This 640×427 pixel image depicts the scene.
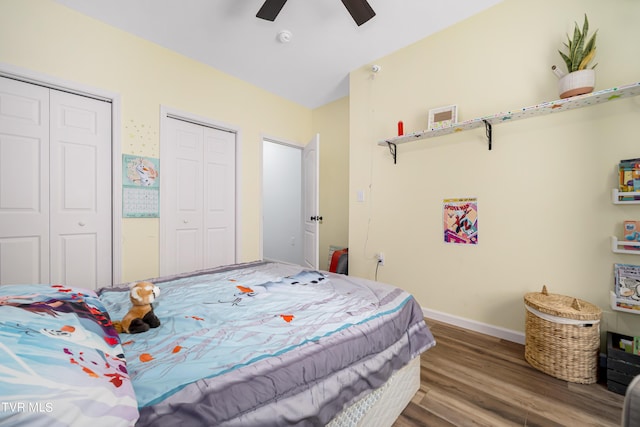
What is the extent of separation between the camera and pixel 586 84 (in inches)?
68.1

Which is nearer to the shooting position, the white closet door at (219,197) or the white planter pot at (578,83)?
the white planter pot at (578,83)

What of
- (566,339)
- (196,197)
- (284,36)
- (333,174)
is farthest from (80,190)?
(566,339)

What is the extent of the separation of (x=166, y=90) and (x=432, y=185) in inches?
113

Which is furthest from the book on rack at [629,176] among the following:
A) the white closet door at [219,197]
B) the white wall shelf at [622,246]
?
the white closet door at [219,197]

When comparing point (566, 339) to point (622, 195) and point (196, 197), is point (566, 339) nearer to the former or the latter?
point (622, 195)

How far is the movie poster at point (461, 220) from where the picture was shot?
231 centimetres

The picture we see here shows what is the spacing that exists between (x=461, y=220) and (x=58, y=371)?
2581 mm

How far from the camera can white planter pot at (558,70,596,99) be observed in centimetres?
173

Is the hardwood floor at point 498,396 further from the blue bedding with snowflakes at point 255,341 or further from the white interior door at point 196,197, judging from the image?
the white interior door at point 196,197

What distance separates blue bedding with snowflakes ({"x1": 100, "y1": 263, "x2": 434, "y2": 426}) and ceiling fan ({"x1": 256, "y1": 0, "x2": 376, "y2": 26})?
191 centimetres

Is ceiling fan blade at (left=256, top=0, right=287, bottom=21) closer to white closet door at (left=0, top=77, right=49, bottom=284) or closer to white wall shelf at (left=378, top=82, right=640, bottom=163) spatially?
white wall shelf at (left=378, top=82, right=640, bottom=163)

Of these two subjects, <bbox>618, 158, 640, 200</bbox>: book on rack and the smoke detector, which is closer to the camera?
<bbox>618, 158, 640, 200</bbox>: book on rack

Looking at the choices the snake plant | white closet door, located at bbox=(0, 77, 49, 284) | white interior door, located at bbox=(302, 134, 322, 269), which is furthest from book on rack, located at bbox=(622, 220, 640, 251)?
white closet door, located at bbox=(0, 77, 49, 284)

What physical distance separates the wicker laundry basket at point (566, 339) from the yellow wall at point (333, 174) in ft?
7.44
